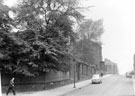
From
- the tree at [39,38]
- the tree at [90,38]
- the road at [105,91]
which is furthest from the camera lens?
the tree at [90,38]

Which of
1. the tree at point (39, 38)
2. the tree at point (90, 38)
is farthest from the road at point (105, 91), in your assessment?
the tree at point (90, 38)

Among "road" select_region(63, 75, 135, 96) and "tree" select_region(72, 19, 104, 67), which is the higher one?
"tree" select_region(72, 19, 104, 67)

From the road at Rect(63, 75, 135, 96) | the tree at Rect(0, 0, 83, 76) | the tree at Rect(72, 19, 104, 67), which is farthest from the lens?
the tree at Rect(72, 19, 104, 67)

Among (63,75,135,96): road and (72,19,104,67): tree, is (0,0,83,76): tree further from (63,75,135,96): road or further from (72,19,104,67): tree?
(72,19,104,67): tree

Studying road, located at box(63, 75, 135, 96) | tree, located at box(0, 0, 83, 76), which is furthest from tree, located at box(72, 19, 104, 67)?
tree, located at box(0, 0, 83, 76)

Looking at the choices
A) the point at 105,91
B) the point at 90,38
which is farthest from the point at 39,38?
the point at 90,38

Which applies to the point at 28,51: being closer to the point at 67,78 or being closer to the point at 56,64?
the point at 56,64

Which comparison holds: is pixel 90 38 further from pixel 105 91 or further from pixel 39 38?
pixel 39 38

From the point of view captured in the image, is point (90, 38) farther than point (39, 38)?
Yes

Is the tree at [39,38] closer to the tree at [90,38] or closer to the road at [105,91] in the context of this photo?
the road at [105,91]

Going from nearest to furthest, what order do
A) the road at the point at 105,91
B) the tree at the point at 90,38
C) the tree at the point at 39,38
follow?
1. the road at the point at 105,91
2. the tree at the point at 39,38
3. the tree at the point at 90,38

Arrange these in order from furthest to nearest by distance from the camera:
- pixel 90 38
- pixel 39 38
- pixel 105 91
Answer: pixel 90 38 < pixel 105 91 < pixel 39 38

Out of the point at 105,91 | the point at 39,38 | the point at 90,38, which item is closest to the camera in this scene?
the point at 39,38

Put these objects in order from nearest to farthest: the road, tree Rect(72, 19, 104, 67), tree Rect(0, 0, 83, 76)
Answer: the road → tree Rect(0, 0, 83, 76) → tree Rect(72, 19, 104, 67)
